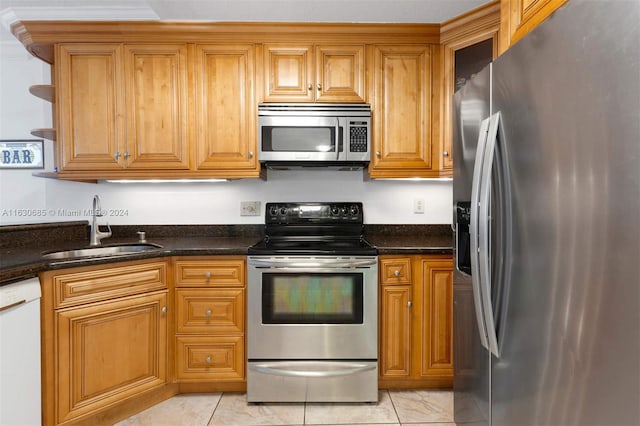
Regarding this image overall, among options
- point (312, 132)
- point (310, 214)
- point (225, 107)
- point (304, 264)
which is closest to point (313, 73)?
point (312, 132)

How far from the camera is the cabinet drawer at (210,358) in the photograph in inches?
81.0

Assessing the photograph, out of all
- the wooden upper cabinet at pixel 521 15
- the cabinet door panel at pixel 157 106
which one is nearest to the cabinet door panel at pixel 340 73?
the cabinet door panel at pixel 157 106

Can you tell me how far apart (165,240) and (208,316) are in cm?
73

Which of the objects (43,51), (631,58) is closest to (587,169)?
(631,58)

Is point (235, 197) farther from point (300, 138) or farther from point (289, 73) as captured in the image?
point (289, 73)

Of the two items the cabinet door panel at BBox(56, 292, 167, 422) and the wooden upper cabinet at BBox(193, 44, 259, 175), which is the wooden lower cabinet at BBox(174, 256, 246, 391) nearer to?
the cabinet door panel at BBox(56, 292, 167, 422)

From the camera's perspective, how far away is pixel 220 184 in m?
2.66

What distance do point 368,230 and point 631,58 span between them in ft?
6.73

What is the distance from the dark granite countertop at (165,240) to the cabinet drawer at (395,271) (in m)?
0.06

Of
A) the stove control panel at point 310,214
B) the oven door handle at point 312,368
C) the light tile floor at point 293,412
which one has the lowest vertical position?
the light tile floor at point 293,412

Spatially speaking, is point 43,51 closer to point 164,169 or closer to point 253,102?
point 164,169

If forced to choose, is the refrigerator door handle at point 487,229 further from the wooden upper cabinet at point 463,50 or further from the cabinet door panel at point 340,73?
the cabinet door panel at point 340,73

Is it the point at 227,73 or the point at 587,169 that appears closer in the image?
the point at 587,169

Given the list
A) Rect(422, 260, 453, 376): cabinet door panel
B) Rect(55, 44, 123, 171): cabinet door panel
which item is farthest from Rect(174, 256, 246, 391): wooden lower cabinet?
Rect(422, 260, 453, 376): cabinet door panel
